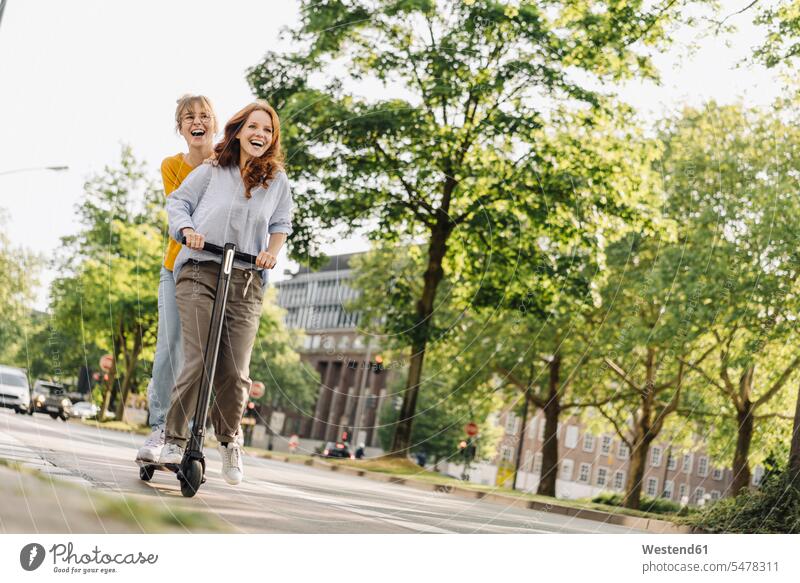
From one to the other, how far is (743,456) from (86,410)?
617cm

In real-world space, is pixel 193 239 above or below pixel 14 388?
above

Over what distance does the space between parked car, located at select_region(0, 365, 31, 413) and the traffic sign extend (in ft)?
0.94

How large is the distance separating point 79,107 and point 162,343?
3.64ft

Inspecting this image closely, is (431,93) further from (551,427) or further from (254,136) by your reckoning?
(551,427)

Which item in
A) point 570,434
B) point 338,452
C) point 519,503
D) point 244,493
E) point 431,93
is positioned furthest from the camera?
point 570,434

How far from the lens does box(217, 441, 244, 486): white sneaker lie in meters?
3.62

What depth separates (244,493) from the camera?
3.98m

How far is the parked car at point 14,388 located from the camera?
11.7 feet

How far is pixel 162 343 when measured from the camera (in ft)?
11.7

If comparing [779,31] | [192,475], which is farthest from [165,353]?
[779,31]

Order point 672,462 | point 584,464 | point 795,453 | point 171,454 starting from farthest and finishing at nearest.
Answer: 1. point 584,464
2. point 672,462
3. point 795,453
4. point 171,454

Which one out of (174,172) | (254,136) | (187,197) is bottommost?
(187,197)
